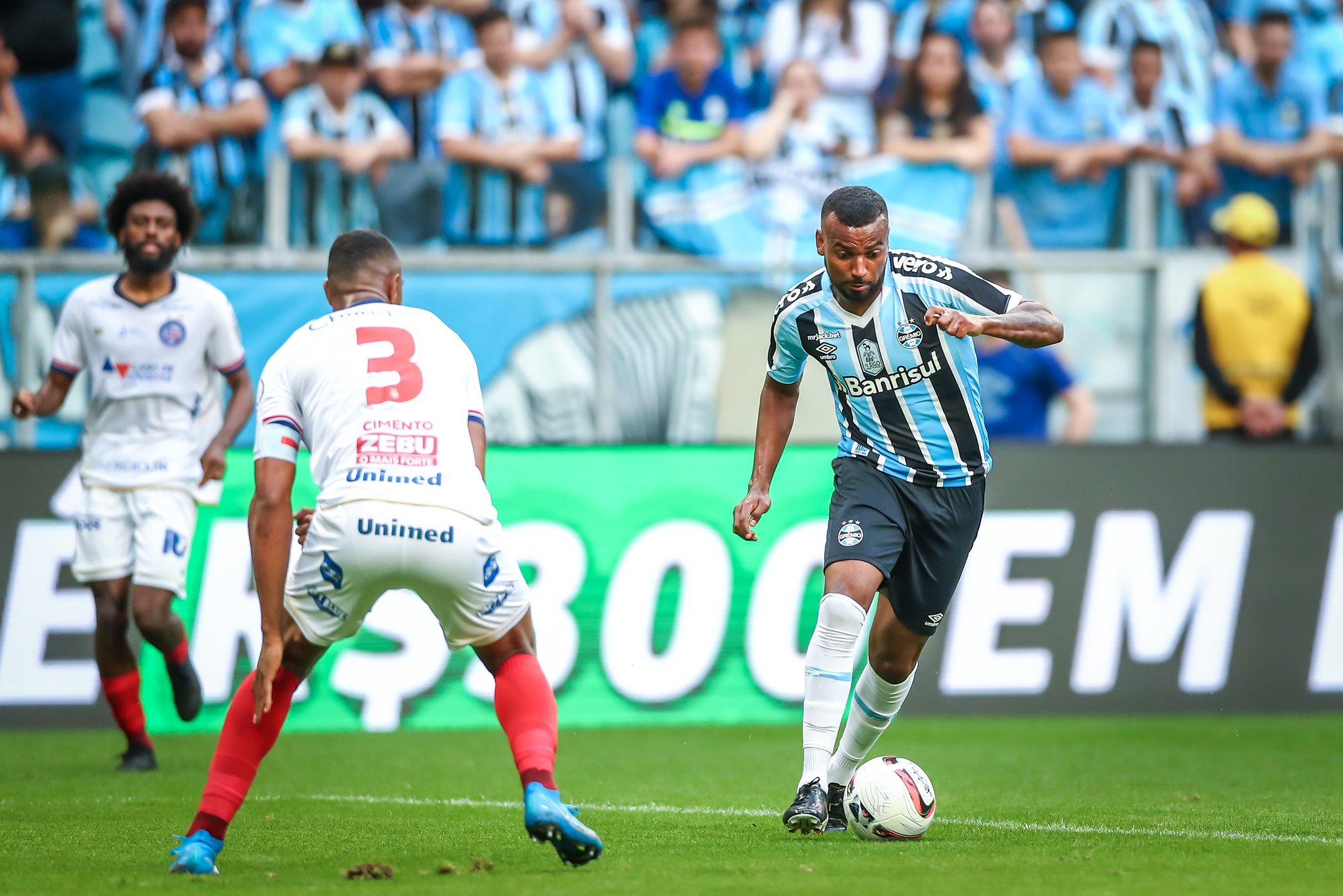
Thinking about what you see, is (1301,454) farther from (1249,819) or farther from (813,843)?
(813,843)

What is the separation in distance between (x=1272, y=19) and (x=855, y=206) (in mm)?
8651

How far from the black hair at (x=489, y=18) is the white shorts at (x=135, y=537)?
4.92m

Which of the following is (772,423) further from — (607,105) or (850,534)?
(607,105)

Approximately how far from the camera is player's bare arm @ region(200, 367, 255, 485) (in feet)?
28.4

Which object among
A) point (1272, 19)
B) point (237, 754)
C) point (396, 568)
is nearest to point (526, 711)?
point (396, 568)

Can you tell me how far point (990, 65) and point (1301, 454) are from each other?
4.02 m

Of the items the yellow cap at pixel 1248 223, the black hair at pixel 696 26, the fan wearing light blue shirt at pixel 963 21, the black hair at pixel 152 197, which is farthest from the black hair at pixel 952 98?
the black hair at pixel 152 197

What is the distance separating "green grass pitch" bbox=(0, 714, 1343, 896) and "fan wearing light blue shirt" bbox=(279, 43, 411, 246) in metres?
3.37

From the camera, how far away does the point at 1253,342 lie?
38.3 feet

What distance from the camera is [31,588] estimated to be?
→ 10516 mm

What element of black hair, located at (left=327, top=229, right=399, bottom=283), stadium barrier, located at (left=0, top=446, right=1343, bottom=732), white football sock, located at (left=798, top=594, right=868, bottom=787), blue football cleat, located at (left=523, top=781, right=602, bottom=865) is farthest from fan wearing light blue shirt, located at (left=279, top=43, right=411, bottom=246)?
blue football cleat, located at (left=523, top=781, right=602, bottom=865)

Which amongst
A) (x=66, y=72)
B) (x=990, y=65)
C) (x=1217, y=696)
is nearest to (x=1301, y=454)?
(x=1217, y=696)

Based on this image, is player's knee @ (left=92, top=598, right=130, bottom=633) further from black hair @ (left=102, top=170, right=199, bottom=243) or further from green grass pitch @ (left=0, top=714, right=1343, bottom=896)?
black hair @ (left=102, top=170, right=199, bottom=243)

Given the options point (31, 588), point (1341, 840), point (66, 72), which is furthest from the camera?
point (66, 72)
